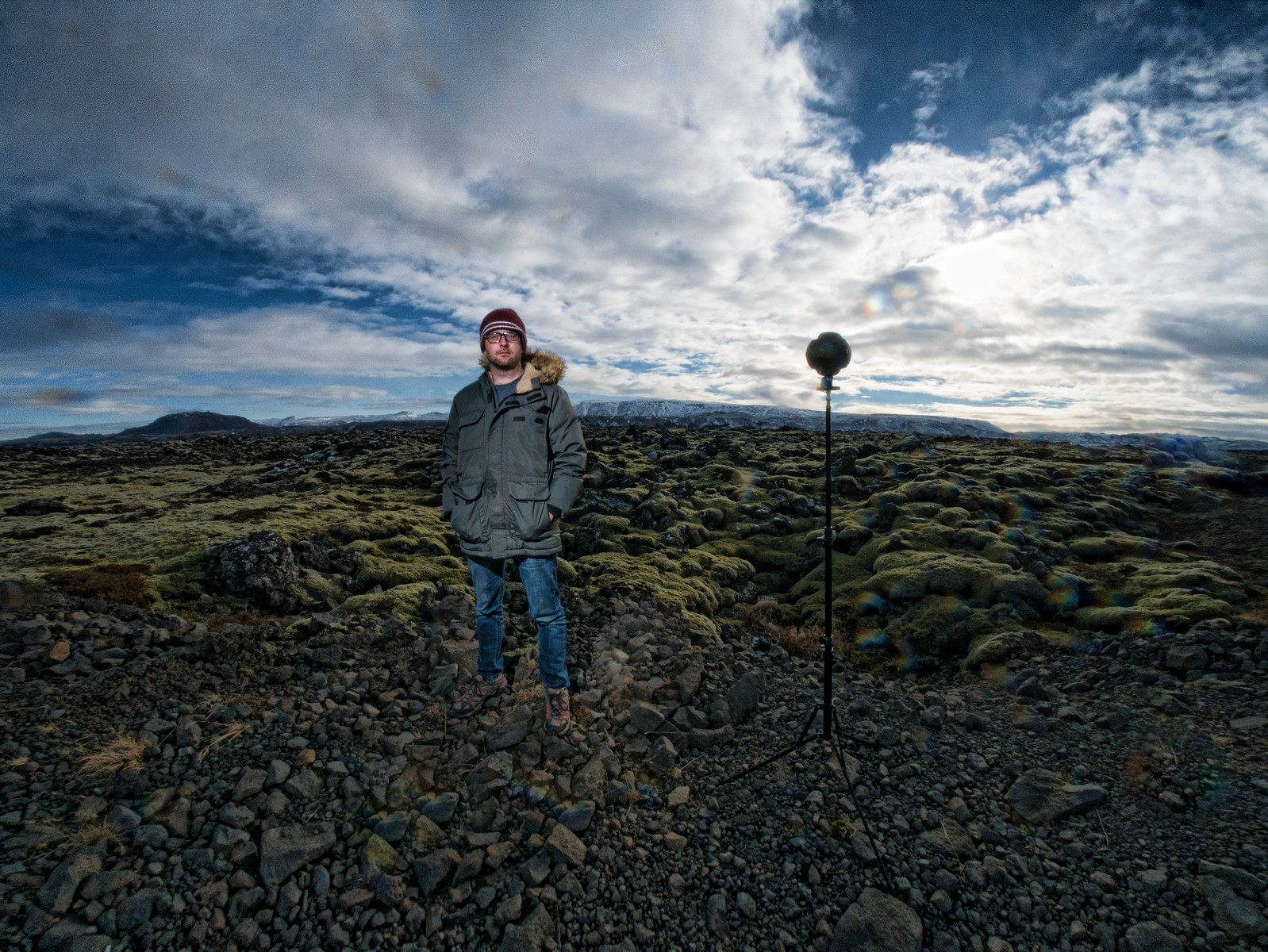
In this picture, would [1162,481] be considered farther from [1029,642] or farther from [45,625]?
[45,625]

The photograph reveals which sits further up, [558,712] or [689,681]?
[558,712]

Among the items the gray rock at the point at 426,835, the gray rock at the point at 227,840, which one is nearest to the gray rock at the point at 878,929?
the gray rock at the point at 426,835

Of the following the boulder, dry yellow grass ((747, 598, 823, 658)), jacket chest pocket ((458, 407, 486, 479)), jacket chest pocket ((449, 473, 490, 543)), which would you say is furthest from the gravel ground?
jacket chest pocket ((458, 407, 486, 479))

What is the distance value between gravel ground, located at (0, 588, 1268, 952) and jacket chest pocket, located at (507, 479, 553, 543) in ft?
7.44

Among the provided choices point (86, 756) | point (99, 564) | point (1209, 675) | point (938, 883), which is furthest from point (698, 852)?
point (99, 564)

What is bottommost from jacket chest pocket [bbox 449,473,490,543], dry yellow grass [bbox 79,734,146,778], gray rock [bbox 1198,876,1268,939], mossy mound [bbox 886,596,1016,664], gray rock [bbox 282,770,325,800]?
mossy mound [bbox 886,596,1016,664]

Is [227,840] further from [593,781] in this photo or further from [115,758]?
[593,781]

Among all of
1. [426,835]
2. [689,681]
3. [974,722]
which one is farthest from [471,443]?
[974,722]

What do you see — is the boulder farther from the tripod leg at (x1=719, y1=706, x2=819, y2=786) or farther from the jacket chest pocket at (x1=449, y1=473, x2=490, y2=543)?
the tripod leg at (x1=719, y1=706, x2=819, y2=786)

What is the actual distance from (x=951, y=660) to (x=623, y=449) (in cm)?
3023

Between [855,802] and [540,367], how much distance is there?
18.6 ft

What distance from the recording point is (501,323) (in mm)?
5750

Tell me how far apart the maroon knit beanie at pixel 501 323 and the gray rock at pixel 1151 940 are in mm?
7288

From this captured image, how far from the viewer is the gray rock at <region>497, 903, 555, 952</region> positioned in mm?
3615
